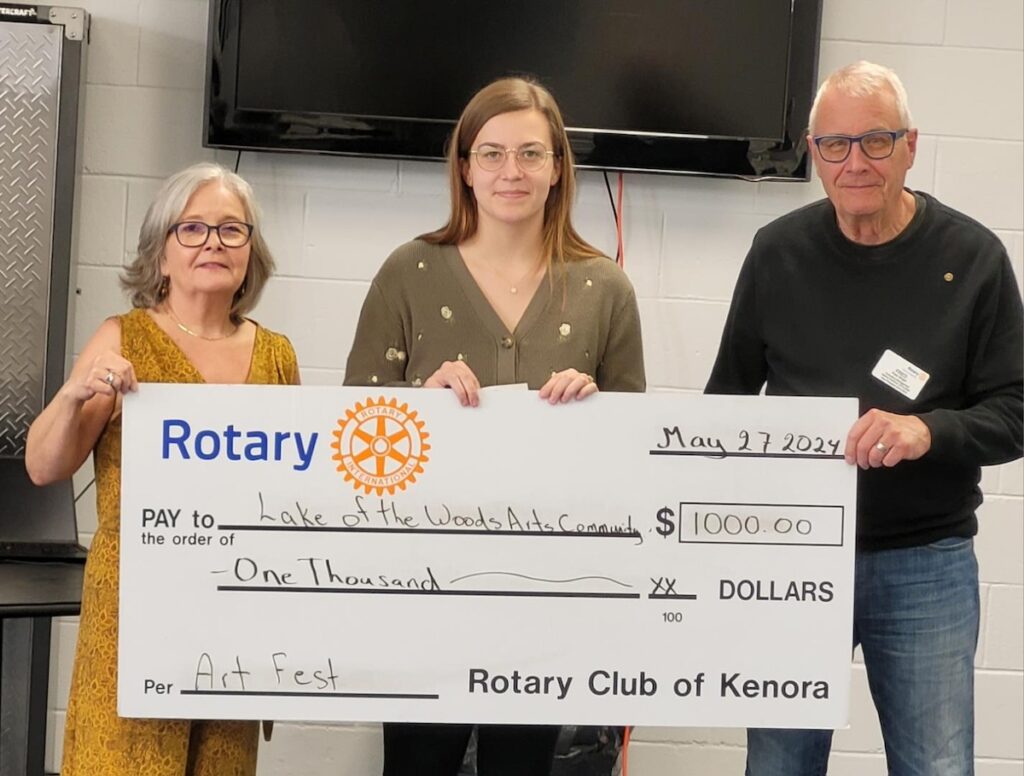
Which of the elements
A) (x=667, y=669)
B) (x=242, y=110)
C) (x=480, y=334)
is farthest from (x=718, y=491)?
(x=242, y=110)

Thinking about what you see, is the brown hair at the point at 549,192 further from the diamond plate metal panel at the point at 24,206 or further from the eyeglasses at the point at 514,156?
the diamond plate metal panel at the point at 24,206

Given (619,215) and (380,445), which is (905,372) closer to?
(380,445)

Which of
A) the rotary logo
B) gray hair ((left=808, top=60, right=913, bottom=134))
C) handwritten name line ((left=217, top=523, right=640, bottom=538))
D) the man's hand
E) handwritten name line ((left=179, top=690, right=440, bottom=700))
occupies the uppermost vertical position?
gray hair ((left=808, top=60, right=913, bottom=134))

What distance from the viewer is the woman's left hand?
1841mm

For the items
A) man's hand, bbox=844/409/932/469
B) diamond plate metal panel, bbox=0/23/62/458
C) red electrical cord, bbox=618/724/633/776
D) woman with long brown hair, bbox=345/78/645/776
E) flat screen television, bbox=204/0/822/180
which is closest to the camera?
man's hand, bbox=844/409/932/469

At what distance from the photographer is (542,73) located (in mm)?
2807

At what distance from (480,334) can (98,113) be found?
4.66 ft

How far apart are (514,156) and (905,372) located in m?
0.67

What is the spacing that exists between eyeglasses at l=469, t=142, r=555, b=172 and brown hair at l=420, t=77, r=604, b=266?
4 cm

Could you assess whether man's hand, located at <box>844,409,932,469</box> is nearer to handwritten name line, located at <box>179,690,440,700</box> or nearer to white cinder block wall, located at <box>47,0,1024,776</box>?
handwritten name line, located at <box>179,690,440,700</box>

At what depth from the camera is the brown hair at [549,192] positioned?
6.42 ft

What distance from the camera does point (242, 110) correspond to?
2.76 m

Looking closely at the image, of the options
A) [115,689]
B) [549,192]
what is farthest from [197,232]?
[115,689]

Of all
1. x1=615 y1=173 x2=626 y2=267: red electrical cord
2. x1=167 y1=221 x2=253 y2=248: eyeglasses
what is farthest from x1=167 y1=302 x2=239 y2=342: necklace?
x1=615 y1=173 x2=626 y2=267: red electrical cord
